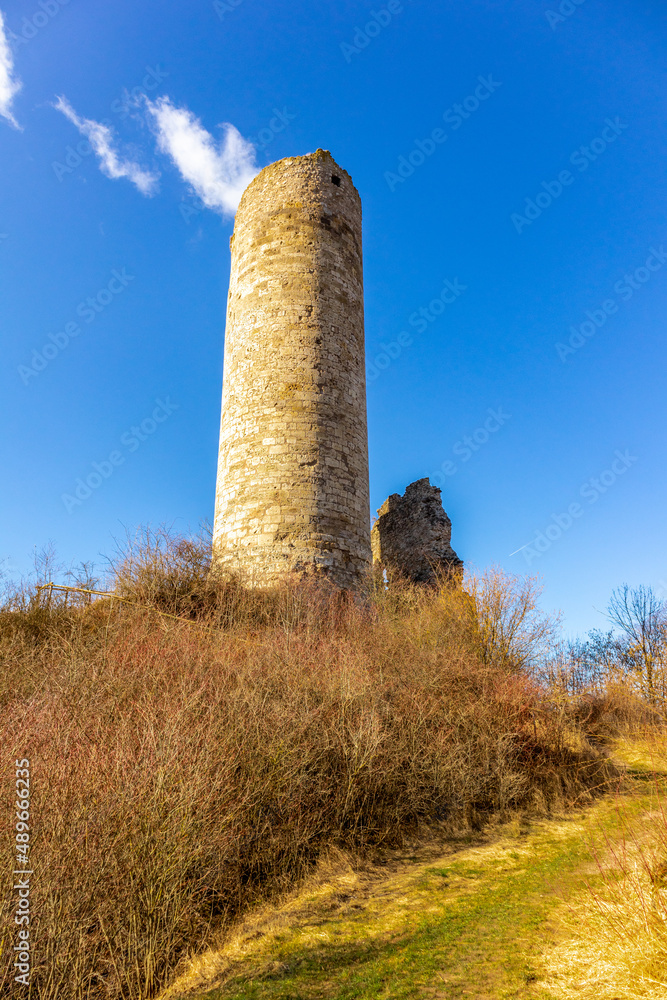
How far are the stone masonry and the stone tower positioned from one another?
130 inches

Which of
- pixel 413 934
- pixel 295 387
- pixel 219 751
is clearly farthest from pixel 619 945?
pixel 295 387

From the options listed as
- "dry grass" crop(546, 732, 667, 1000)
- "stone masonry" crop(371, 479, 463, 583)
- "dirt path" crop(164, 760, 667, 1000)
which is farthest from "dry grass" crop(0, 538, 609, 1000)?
"stone masonry" crop(371, 479, 463, 583)

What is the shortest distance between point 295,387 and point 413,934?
314 inches

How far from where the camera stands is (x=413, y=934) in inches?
136

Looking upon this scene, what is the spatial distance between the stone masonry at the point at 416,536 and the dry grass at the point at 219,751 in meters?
4.43

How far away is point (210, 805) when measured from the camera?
11.0 feet

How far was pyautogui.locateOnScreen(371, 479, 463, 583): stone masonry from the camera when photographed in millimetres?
13328

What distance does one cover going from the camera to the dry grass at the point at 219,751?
269cm

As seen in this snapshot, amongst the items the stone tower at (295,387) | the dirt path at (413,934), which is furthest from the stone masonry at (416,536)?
the dirt path at (413,934)

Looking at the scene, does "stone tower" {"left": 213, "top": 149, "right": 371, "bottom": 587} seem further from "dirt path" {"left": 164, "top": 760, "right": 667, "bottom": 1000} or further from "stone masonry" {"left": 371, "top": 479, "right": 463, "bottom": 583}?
"dirt path" {"left": 164, "top": 760, "right": 667, "bottom": 1000}

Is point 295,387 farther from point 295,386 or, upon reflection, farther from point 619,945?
point 619,945

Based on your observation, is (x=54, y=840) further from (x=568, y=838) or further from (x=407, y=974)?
(x=568, y=838)

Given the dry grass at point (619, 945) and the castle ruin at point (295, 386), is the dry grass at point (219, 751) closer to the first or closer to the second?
the castle ruin at point (295, 386)

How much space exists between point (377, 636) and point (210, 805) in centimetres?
414
